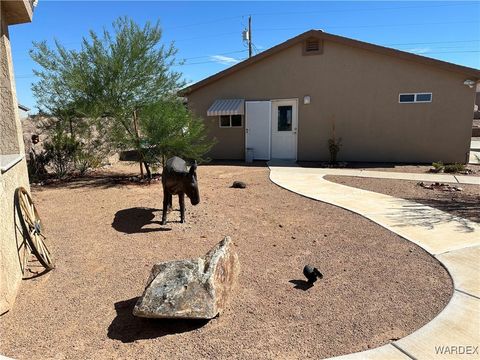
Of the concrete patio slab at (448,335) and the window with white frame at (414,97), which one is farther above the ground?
the window with white frame at (414,97)

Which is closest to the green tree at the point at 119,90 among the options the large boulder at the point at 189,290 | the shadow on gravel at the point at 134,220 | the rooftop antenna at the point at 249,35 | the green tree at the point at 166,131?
the green tree at the point at 166,131

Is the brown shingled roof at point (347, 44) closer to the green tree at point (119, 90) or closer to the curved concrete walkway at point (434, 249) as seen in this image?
the green tree at point (119, 90)

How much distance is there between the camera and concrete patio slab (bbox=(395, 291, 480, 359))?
2.67m

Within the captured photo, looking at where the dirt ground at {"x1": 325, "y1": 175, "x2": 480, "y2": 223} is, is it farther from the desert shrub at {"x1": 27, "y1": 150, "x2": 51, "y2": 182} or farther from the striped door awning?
the desert shrub at {"x1": 27, "y1": 150, "x2": 51, "y2": 182}

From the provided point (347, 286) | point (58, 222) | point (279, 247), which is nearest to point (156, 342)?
point (347, 286)

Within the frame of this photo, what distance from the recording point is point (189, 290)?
3121 mm

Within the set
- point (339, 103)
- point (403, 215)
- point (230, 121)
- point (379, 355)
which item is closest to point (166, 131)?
point (230, 121)

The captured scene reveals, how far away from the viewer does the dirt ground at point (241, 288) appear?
9.55 feet

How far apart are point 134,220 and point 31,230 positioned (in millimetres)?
2015

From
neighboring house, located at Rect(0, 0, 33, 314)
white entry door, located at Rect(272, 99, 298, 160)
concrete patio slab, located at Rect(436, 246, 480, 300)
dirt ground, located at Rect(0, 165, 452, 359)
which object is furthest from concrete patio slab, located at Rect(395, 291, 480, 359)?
white entry door, located at Rect(272, 99, 298, 160)

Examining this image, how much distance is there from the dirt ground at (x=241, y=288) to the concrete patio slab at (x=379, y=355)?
83 millimetres

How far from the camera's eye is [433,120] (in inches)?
475

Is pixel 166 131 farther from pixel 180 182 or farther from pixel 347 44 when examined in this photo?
pixel 347 44

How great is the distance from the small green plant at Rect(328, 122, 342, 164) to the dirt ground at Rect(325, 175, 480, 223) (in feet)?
8.85
